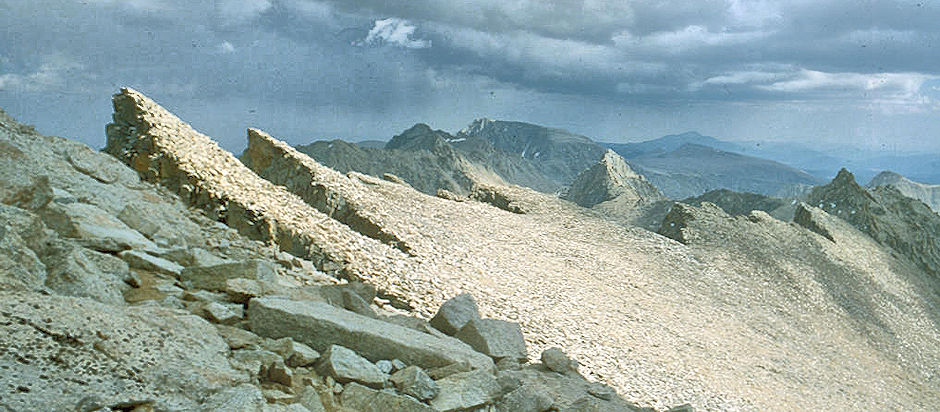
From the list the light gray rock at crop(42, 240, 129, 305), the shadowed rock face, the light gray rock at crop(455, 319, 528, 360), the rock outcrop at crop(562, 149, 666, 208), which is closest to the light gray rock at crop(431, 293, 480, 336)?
the light gray rock at crop(455, 319, 528, 360)

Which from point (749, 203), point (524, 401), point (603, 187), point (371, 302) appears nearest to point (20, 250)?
point (524, 401)

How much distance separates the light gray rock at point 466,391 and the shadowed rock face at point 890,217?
59.6 metres

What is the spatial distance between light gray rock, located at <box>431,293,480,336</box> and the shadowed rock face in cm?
5698

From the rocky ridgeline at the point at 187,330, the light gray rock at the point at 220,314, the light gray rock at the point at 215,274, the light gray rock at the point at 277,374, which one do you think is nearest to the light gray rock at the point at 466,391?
the rocky ridgeline at the point at 187,330

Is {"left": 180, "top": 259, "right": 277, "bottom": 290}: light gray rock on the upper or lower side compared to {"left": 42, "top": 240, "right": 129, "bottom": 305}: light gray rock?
lower

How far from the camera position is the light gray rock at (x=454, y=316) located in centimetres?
1032

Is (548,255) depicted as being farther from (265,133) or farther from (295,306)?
(295,306)

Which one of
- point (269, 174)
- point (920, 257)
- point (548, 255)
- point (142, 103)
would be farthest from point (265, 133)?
point (920, 257)

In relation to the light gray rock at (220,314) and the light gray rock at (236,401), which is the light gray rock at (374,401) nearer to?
the light gray rock at (236,401)

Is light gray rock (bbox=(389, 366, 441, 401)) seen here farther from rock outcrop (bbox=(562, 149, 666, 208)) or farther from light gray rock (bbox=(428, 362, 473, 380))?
rock outcrop (bbox=(562, 149, 666, 208))

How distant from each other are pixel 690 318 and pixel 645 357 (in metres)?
7.01

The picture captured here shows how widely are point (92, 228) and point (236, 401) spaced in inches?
188

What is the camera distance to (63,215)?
808 centimetres

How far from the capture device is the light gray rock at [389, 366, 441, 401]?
259 inches
